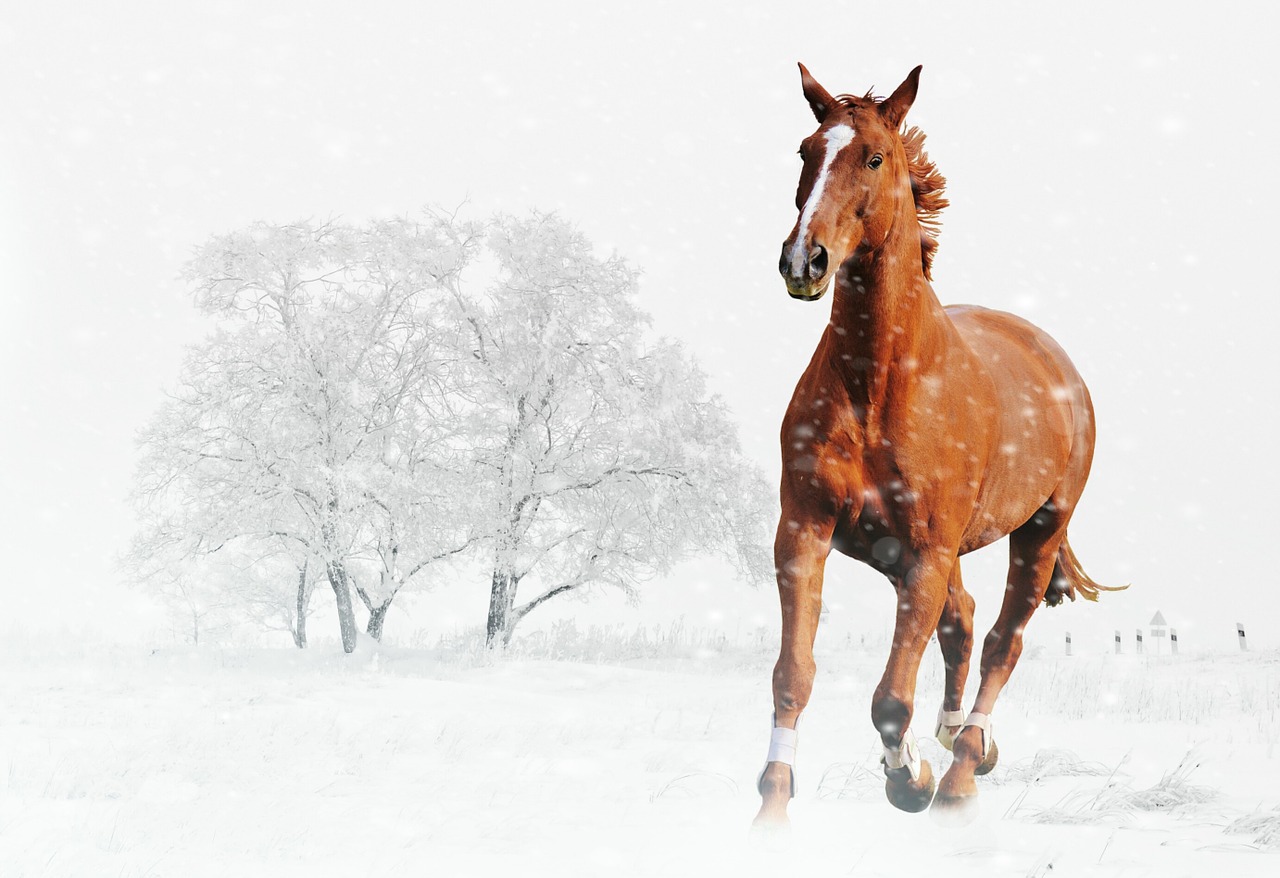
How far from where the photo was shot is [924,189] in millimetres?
4113

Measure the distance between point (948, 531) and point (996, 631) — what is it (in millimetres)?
1812

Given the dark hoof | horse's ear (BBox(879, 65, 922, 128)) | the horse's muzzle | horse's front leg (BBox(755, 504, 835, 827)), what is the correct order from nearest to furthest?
the horse's muzzle
horse's front leg (BBox(755, 504, 835, 827))
horse's ear (BBox(879, 65, 922, 128))
the dark hoof

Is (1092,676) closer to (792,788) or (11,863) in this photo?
(792,788)

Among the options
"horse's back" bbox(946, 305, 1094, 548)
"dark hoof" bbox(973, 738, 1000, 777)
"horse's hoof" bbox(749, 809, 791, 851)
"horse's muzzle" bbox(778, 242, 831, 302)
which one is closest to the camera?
"horse's muzzle" bbox(778, 242, 831, 302)

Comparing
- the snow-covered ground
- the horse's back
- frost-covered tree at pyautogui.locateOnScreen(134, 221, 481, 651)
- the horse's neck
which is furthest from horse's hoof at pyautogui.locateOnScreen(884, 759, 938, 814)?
frost-covered tree at pyautogui.locateOnScreen(134, 221, 481, 651)

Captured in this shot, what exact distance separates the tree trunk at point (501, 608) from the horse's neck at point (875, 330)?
47.7ft

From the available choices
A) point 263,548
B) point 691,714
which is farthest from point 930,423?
point 263,548

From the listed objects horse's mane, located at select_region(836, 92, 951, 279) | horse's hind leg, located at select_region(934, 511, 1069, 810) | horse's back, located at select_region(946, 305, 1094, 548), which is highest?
horse's mane, located at select_region(836, 92, 951, 279)

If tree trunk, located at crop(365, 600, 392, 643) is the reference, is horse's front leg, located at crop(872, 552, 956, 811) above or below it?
above

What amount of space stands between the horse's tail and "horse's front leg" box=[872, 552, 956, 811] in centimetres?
237

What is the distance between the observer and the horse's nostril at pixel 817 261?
3131mm

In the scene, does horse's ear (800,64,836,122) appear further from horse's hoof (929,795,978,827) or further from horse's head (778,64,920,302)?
horse's hoof (929,795,978,827)

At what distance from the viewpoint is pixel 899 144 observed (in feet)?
12.4

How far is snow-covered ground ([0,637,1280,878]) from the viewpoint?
3.75 metres
